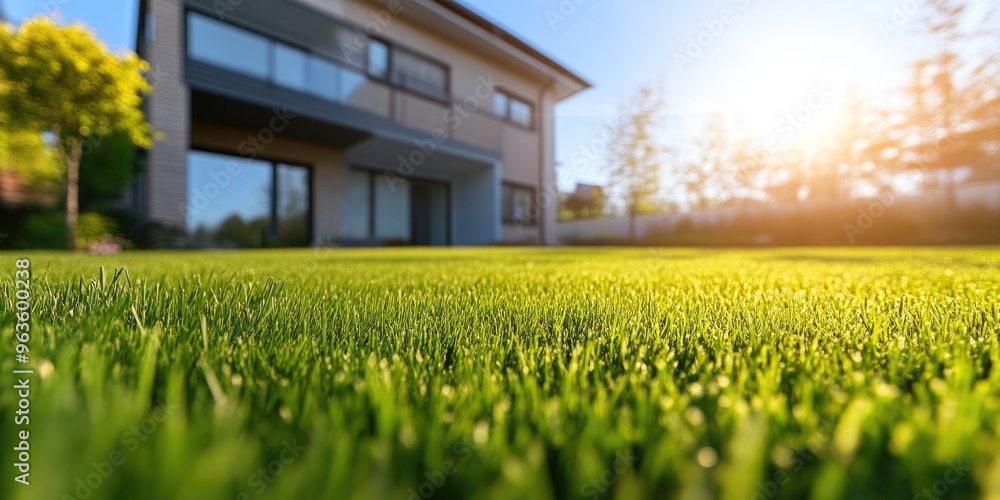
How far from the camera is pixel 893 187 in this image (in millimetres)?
17516

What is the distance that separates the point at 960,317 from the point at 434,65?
14548 mm

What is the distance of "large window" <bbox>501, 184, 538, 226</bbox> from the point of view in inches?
652

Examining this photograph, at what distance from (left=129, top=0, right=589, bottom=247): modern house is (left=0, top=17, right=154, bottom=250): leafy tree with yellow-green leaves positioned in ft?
6.63

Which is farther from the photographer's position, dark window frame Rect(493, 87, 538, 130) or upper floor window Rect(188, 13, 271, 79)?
dark window frame Rect(493, 87, 538, 130)

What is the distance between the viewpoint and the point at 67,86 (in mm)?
6328

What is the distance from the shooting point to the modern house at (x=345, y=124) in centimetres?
905

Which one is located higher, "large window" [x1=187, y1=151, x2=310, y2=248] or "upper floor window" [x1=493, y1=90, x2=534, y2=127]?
"upper floor window" [x1=493, y1=90, x2=534, y2=127]

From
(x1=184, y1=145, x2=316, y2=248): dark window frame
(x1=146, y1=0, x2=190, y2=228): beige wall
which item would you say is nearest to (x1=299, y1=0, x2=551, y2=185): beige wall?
(x1=146, y1=0, x2=190, y2=228): beige wall

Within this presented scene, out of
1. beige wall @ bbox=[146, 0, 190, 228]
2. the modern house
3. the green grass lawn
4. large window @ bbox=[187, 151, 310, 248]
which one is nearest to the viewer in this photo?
the green grass lawn

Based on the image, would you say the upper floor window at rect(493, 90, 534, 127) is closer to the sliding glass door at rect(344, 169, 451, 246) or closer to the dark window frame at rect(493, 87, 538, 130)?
the dark window frame at rect(493, 87, 538, 130)

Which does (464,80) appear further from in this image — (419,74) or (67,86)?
(67,86)

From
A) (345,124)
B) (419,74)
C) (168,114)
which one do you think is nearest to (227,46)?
(168,114)

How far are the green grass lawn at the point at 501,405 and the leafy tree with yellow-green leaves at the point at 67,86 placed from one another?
7173 mm

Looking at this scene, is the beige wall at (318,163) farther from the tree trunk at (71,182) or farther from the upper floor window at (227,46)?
the tree trunk at (71,182)
